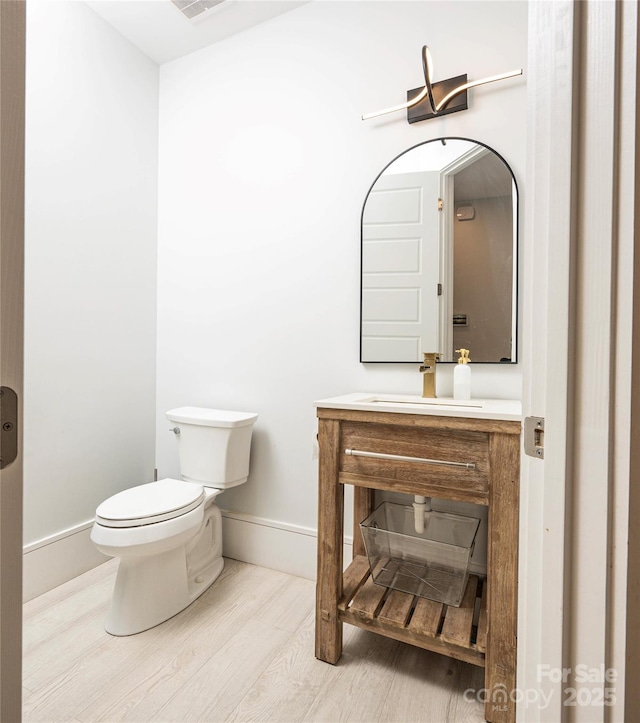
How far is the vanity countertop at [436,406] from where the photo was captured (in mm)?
1167

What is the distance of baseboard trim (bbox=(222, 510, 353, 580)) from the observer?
6.22 feet

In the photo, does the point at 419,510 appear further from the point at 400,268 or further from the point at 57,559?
the point at 57,559

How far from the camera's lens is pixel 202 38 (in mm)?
2123

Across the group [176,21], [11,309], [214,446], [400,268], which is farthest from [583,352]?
[176,21]

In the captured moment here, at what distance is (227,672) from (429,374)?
48.3 inches

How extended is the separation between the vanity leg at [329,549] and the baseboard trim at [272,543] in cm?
44

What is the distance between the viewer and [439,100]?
1.63 meters

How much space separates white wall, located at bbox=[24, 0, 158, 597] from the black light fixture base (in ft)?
4.81

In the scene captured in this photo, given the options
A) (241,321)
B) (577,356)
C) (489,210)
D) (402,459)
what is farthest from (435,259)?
(577,356)

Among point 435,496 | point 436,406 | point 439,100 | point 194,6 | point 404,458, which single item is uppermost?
point 194,6

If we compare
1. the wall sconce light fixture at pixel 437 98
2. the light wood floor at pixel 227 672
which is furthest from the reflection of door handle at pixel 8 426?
the wall sconce light fixture at pixel 437 98

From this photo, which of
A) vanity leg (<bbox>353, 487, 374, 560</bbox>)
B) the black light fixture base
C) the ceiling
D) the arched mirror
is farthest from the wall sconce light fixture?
vanity leg (<bbox>353, 487, 374, 560</bbox>)

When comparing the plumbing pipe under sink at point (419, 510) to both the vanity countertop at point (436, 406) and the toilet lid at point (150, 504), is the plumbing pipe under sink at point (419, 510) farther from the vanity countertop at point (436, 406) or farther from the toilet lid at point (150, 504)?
the toilet lid at point (150, 504)

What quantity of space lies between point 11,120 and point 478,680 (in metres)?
1.73
